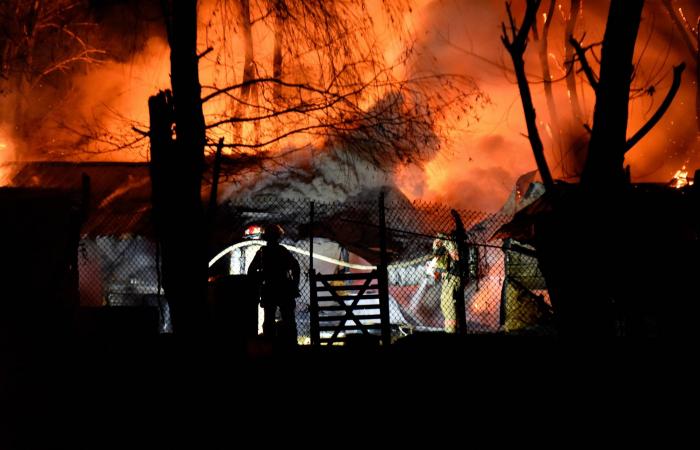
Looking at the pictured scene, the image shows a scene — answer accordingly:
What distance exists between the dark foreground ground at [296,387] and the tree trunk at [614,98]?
1537mm

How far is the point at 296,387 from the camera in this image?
5.72m

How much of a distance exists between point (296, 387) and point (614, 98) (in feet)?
14.1

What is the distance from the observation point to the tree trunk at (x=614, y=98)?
14.5 ft

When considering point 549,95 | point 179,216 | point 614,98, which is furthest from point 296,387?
point 549,95

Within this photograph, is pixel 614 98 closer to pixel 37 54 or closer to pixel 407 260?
pixel 407 260

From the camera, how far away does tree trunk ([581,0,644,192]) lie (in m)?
4.41

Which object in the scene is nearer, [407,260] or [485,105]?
[407,260]

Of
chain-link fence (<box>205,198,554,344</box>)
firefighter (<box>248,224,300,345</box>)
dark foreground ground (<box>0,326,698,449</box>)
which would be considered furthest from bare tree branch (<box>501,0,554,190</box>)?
chain-link fence (<box>205,198,554,344</box>)

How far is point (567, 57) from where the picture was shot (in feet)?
69.2

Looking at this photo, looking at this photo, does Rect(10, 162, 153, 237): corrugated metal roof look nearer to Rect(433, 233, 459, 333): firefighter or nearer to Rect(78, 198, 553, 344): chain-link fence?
Rect(78, 198, 553, 344): chain-link fence

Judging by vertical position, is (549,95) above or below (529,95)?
above

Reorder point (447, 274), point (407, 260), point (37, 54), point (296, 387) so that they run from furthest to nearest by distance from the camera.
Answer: point (37, 54)
point (407, 260)
point (447, 274)
point (296, 387)

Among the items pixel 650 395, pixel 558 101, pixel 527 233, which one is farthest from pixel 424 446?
pixel 558 101

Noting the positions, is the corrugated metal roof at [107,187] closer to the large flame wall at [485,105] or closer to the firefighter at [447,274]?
the large flame wall at [485,105]
